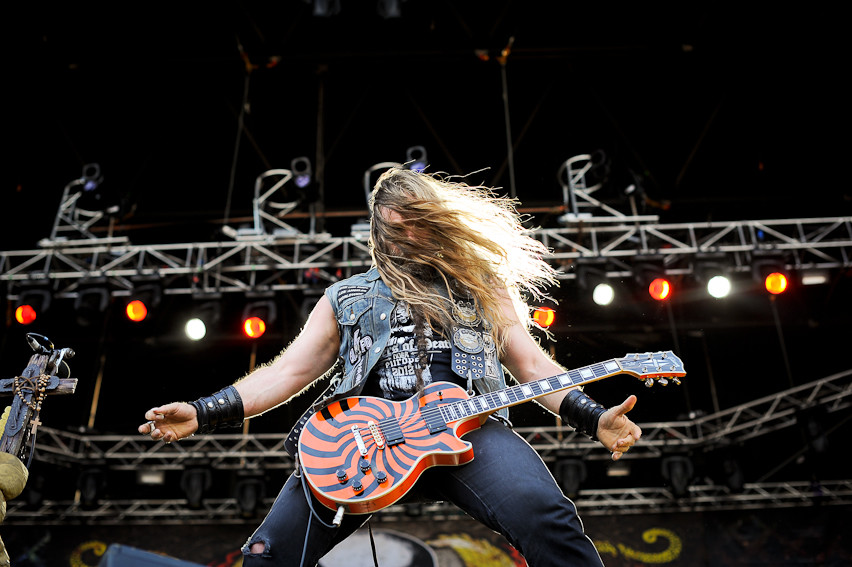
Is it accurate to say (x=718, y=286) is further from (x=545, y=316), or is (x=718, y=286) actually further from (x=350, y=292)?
(x=350, y=292)

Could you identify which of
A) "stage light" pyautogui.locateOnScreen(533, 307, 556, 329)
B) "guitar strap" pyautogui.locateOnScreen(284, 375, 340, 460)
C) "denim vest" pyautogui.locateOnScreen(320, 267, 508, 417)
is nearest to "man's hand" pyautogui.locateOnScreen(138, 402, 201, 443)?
"guitar strap" pyautogui.locateOnScreen(284, 375, 340, 460)

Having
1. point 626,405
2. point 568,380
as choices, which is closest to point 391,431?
point 568,380

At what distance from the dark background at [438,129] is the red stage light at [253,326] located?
1562 millimetres

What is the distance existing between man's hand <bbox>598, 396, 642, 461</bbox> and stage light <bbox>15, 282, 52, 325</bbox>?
22.7 feet

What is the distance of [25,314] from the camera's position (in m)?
7.43

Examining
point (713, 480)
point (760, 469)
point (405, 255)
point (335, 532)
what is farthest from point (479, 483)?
point (760, 469)

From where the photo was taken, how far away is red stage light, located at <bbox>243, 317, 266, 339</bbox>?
736 cm

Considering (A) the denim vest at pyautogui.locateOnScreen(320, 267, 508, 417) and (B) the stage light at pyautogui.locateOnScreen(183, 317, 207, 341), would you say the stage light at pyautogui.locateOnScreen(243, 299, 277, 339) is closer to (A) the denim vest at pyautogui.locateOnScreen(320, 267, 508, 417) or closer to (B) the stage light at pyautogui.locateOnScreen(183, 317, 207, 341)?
(B) the stage light at pyautogui.locateOnScreen(183, 317, 207, 341)

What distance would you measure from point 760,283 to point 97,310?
21.9 ft

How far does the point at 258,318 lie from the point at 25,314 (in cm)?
239

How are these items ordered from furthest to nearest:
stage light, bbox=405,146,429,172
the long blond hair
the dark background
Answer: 1. the dark background
2. stage light, bbox=405,146,429,172
3. the long blond hair

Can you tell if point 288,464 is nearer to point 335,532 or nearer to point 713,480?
point 713,480

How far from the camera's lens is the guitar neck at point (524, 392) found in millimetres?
2033

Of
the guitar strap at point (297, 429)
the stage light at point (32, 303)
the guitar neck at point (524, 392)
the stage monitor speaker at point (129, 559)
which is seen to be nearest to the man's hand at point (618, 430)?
the guitar neck at point (524, 392)
